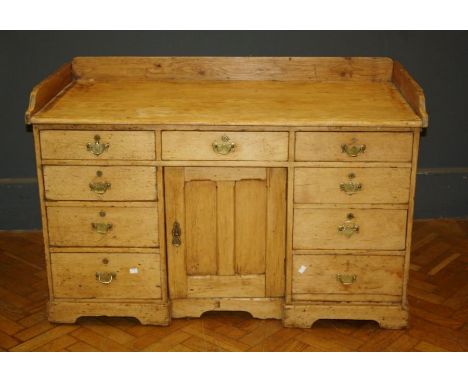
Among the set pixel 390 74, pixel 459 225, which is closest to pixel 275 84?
pixel 390 74

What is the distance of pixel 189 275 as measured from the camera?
10.5 ft

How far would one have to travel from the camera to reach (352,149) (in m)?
2.93

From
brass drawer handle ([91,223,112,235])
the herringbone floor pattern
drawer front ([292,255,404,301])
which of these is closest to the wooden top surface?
brass drawer handle ([91,223,112,235])

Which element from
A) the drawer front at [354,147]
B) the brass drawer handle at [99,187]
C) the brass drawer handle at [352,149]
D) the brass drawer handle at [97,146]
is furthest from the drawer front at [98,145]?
the brass drawer handle at [352,149]

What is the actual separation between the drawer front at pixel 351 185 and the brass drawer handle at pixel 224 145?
0.29m

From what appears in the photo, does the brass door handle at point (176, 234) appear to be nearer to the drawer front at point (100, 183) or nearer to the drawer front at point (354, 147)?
the drawer front at point (100, 183)

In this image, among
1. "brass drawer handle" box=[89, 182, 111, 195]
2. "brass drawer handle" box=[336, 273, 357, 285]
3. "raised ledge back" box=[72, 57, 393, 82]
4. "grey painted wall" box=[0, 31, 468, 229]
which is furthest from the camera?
"grey painted wall" box=[0, 31, 468, 229]

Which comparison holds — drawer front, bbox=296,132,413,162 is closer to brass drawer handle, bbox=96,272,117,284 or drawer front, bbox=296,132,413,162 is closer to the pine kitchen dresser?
the pine kitchen dresser

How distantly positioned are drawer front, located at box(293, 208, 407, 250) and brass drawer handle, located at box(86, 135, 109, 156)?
2.77ft

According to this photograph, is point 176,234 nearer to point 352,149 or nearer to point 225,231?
point 225,231

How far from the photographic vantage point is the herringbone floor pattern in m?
3.06

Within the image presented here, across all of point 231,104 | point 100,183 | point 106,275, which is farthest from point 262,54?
point 106,275

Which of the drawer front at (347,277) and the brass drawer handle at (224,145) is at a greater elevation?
the brass drawer handle at (224,145)

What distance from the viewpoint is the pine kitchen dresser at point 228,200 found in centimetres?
294
